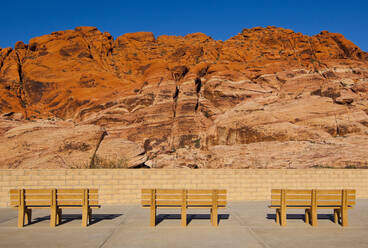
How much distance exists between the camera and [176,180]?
41.9 feet

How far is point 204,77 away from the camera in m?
46.8

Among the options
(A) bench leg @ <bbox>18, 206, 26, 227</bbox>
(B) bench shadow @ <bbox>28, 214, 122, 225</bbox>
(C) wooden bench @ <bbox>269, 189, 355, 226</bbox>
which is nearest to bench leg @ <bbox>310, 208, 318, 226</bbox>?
(C) wooden bench @ <bbox>269, 189, 355, 226</bbox>

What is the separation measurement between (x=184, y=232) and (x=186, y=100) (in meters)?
34.0

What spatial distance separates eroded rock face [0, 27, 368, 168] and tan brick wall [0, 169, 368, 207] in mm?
6841

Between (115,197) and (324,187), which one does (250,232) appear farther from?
(324,187)

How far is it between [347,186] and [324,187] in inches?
39.9

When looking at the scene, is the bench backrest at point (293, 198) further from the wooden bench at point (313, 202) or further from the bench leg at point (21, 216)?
the bench leg at point (21, 216)

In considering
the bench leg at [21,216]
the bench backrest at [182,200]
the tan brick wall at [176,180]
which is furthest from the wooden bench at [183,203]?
the tan brick wall at [176,180]

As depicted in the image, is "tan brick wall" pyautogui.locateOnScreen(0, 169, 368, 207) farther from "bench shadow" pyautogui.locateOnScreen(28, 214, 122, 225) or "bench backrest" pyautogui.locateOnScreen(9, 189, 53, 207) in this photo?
"bench backrest" pyautogui.locateOnScreen(9, 189, 53, 207)

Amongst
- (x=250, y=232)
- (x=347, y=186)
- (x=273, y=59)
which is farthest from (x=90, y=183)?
(x=273, y=59)

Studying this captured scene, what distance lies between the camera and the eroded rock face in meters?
21.5

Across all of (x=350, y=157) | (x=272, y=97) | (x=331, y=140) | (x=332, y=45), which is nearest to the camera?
(x=350, y=157)

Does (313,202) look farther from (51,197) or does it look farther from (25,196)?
(25,196)

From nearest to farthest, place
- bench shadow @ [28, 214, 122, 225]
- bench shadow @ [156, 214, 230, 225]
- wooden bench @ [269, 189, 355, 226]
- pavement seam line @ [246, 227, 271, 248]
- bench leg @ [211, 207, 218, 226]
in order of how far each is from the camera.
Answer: pavement seam line @ [246, 227, 271, 248]
bench leg @ [211, 207, 218, 226]
wooden bench @ [269, 189, 355, 226]
bench shadow @ [28, 214, 122, 225]
bench shadow @ [156, 214, 230, 225]
